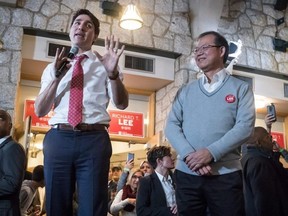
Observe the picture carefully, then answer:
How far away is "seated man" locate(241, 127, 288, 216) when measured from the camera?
9.52 ft

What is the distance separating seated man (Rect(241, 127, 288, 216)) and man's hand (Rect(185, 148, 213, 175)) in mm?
1055

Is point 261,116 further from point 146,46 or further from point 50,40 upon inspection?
point 50,40

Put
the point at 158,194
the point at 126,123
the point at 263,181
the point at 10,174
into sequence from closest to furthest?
the point at 10,174
the point at 263,181
the point at 158,194
the point at 126,123

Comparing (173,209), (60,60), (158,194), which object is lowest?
(173,209)

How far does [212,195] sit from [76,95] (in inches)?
30.3

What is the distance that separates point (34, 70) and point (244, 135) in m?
3.99

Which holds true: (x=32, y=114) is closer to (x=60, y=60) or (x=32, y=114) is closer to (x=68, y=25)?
(x=68, y=25)

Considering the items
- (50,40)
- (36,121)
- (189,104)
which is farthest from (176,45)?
(189,104)

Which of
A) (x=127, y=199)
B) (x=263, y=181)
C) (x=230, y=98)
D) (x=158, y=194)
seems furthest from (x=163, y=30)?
(x=230, y=98)

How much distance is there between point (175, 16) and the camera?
5.93 metres

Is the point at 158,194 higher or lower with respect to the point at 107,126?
lower

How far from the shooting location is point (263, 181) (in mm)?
2918

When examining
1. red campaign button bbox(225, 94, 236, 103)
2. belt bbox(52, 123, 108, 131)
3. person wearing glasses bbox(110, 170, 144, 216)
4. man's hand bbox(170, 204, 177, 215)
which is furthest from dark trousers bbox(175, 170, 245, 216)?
person wearing glasses bbox(110, 170, 144, 216)

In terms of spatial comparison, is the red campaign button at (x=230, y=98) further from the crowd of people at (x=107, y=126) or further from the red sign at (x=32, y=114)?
the red sign at (x=32, y=114)
